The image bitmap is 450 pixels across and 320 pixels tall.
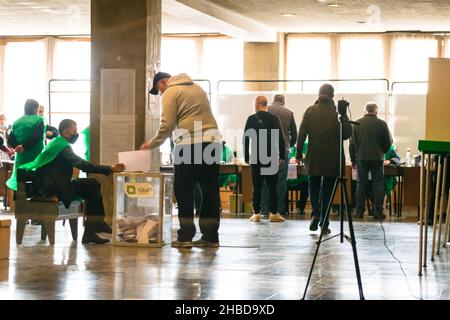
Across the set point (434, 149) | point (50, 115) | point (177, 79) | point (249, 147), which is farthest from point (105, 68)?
point (50, 115)

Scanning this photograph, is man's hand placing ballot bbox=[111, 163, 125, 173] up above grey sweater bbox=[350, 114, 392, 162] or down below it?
below

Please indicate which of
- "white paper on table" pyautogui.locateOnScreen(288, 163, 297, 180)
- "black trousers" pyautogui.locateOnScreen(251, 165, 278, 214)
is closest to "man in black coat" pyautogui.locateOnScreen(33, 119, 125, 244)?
"black trousers" pyautogui.locateOnScreen(251, 165, 278, 214)

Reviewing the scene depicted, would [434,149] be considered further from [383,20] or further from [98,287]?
[383,20]

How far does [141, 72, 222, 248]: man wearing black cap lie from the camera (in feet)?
24.9

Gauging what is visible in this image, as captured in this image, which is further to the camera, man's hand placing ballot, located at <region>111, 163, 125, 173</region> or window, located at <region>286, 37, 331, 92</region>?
window, located at <region>286, 37, 331, 92</region>

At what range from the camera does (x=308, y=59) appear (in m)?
17.9

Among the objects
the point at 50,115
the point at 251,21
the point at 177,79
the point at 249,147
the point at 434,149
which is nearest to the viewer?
the point at 434,149

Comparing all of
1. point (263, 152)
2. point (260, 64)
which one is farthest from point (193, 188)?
point (260, 64)

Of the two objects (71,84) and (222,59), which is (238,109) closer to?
(222,59)

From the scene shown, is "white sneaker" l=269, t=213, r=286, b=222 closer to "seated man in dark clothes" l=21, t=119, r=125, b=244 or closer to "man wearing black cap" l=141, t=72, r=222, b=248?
"seated man in dark clothes" l=21, t=119, r=125, b=244

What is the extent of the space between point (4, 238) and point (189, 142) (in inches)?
62.7

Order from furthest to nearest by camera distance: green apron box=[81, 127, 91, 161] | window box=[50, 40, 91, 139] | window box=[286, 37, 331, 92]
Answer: window box=[50, 40, 91, 139] < window box=[286, 37, 331, 92] < green apron box=[81, 127, 91, 161]

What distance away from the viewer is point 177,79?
777 cm
